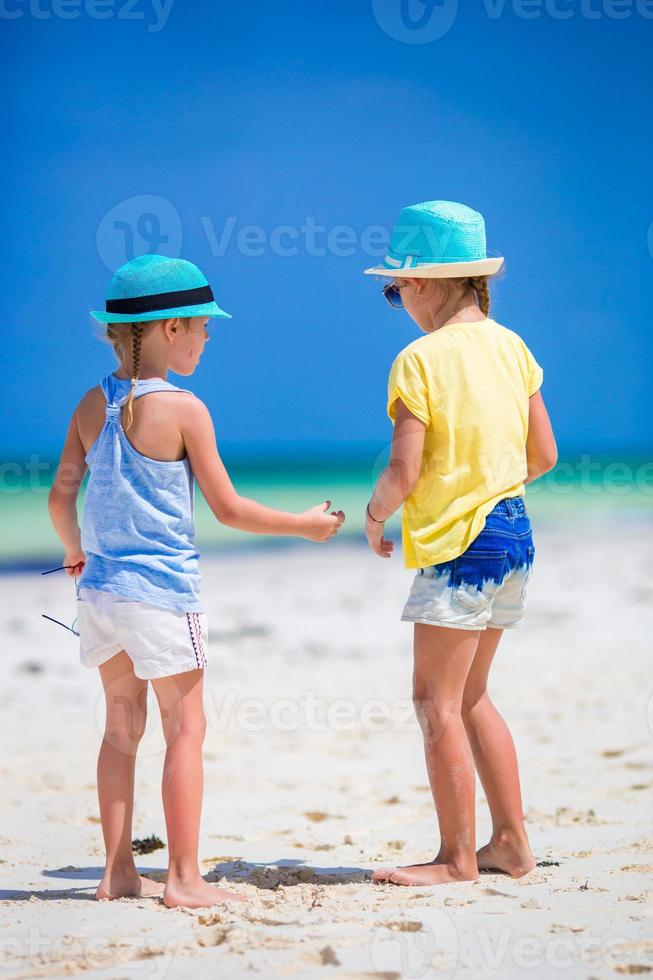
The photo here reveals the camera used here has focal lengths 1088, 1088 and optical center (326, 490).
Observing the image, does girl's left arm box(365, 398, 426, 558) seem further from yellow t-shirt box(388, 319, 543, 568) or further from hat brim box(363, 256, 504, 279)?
hat brim box(363, 256, 504, 279)

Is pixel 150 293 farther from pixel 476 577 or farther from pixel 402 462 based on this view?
pixel 476 577

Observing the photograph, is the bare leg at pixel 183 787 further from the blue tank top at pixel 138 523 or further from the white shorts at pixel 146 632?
the blue tank top at pixel 138 523

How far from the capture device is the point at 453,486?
2590 millimetres

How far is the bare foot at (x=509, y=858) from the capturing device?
2.74 metres

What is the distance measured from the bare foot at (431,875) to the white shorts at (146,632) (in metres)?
0.71

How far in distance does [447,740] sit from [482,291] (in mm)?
1122

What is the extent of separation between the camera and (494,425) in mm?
2611

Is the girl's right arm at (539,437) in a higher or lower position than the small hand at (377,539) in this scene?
higher

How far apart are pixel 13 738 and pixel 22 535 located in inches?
375

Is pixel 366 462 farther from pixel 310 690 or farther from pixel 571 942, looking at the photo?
pixel 571 942
